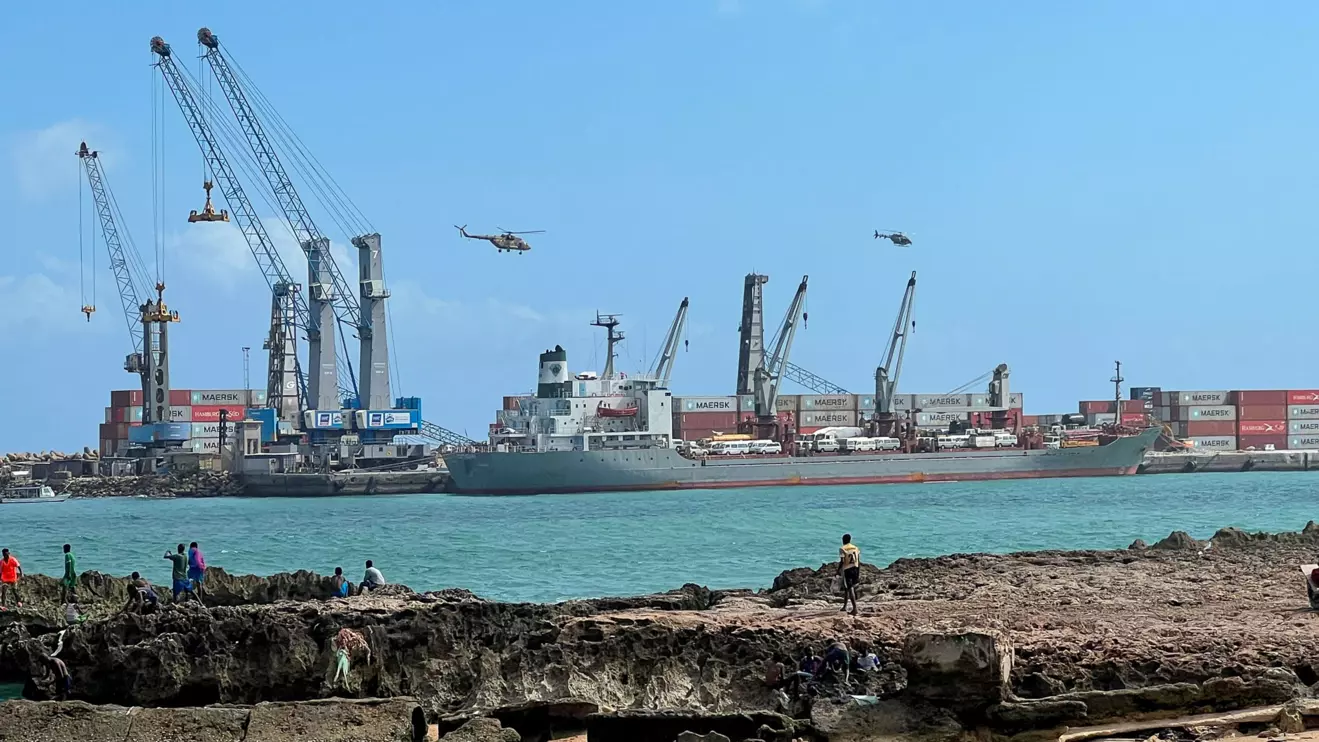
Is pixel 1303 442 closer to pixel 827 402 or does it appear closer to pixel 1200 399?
pixel 1200 399

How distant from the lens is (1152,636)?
12.9 meters

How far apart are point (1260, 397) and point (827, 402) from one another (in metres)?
29.0

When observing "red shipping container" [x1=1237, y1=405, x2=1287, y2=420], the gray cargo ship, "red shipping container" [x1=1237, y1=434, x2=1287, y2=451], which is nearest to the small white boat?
the gray cargo ship

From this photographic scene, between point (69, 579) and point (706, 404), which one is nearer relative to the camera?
point (69, 579)

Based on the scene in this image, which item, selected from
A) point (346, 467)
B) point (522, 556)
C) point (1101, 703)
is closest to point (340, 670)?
point (1101, 703)

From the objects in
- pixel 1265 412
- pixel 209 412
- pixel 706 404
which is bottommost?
pixel 209 412

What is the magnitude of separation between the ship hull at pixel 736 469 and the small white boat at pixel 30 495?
23.4 meters

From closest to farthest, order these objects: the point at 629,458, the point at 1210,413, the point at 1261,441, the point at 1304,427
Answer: the point at 629,458 → the point at 1210,413 → the point at 1261,441 → the point at 1304,427

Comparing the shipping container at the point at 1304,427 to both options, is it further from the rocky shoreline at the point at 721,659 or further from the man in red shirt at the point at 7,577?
the man in red shirt at the point at 7,577

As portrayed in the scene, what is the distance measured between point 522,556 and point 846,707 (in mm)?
23318

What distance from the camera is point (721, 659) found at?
43.8 ft

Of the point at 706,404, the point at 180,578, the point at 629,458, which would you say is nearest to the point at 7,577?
the point at 180,578

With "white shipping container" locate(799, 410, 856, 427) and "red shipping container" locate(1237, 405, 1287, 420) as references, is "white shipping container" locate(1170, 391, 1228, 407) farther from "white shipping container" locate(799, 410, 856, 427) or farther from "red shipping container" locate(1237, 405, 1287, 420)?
"white shipping container" locate(799, 410, 856, 427)

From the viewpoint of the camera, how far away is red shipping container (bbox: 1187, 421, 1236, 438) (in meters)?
101
